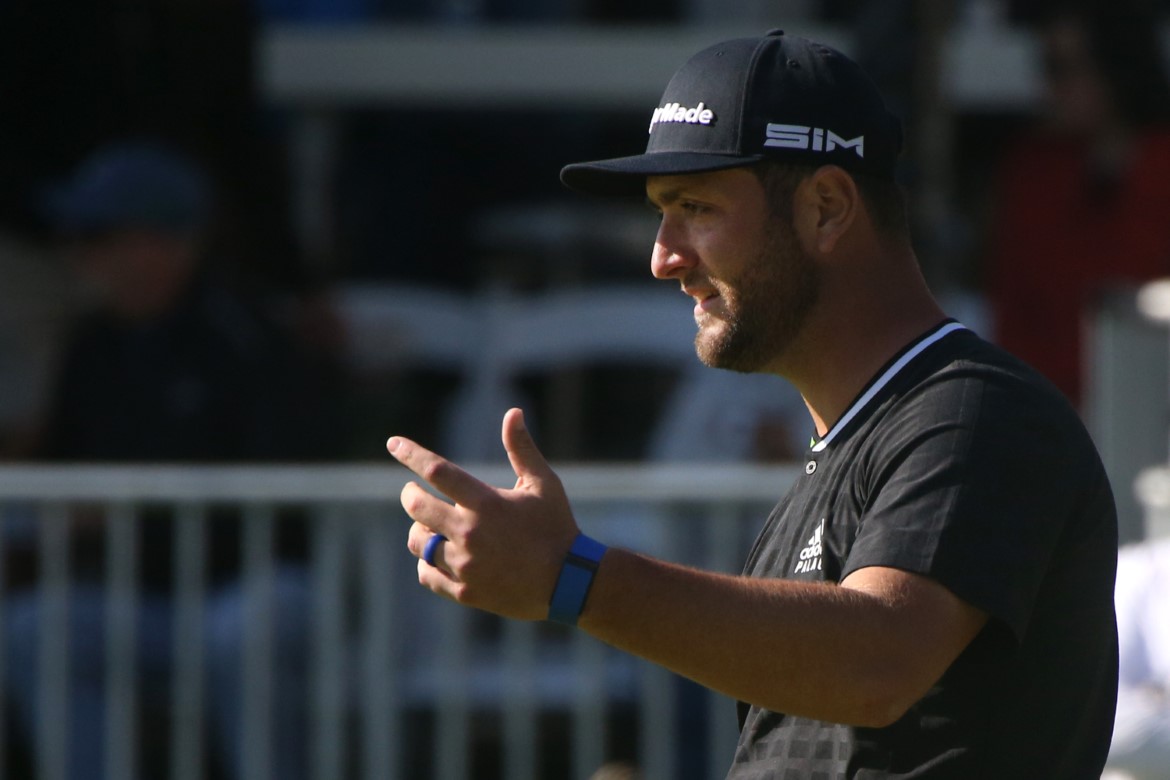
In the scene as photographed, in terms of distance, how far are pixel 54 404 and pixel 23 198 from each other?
4.67ft

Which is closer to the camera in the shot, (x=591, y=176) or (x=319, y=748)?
(x=591, y=176)

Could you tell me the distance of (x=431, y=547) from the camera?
177cm

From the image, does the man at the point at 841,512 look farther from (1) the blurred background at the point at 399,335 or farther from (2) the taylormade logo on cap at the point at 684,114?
(1) the blurred background at the point at 399,335

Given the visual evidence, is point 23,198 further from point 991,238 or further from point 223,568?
point 991,238

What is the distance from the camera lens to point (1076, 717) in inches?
75.7

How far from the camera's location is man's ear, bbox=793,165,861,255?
200 cm

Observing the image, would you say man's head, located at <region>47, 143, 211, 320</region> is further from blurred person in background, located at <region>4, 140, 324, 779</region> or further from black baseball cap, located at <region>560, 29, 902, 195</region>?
black baseball cap, located at <region>560, 29, 902, 195</region>

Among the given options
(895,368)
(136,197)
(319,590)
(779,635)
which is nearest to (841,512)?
(895,368)

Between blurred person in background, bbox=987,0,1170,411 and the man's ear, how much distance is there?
3223 millimetres

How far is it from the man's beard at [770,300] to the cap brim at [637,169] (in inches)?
4.3

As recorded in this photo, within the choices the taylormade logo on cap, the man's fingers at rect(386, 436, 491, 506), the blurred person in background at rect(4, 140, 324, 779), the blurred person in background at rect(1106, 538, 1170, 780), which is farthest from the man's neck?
the blurred person in background at rect(4, 140, 324, 779)

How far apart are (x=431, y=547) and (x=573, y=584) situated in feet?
0.51

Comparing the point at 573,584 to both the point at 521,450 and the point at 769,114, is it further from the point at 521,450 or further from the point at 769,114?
the point at 769,114

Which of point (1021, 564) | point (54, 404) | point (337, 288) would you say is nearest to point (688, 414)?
point (337, 288)
